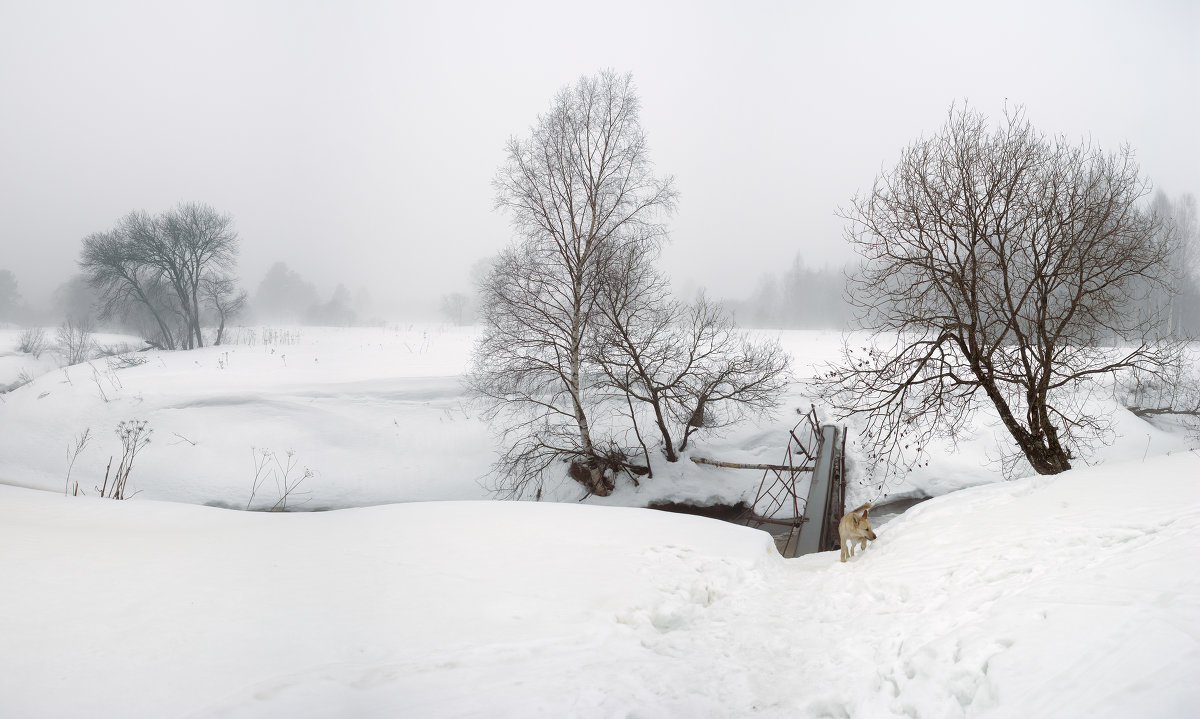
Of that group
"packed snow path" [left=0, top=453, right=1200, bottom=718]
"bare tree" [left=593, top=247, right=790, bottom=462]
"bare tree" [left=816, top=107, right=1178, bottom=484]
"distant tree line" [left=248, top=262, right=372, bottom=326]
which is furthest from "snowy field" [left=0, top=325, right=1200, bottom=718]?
"distant tree line" [left=248, top=262, right=372, bottom=326]

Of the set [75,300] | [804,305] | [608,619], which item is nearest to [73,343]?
[75,300]

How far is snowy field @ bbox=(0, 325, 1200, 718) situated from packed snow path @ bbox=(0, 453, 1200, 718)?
0.02 meters

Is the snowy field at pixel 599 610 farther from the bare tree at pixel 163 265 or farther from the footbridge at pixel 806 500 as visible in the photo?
the bare tree at pixel 163 265

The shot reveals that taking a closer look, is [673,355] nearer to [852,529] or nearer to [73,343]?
[852,529]

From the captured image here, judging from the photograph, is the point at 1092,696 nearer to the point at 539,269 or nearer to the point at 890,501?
the point at 539,269

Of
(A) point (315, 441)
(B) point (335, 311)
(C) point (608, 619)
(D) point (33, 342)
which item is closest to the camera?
(C) point (608, 619)

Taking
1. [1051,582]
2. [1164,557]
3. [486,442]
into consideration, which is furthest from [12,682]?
[486,442]

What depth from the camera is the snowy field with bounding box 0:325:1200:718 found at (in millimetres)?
2270

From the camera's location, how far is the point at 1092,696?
1.91m

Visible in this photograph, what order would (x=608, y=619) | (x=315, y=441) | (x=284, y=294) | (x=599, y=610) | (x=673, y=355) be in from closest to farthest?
(x=608, y=619) < (x=599, y=610) < (x=673, y=355) < (x=315, y=441) < (x=284, y=294)

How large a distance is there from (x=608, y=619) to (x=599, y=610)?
0.42ft

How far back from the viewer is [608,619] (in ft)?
11.9

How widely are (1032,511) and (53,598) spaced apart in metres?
7.00

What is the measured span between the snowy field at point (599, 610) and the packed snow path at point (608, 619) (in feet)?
0.05
